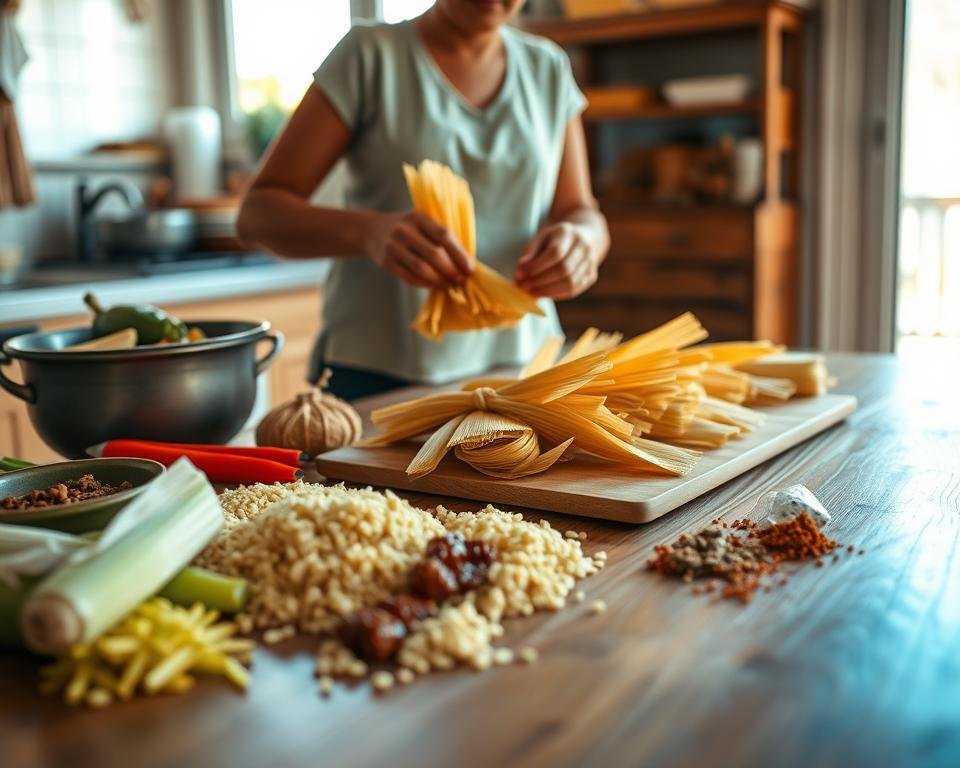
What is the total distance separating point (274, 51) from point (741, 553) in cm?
376

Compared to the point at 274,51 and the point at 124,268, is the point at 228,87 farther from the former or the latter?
the point at 124,268

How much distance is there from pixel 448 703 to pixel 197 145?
368cm

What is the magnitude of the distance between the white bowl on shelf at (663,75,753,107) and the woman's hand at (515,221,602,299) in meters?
1.98

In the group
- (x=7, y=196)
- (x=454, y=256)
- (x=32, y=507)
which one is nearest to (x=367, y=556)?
(x=32, y=507)

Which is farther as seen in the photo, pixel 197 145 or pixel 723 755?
pixel 197 145

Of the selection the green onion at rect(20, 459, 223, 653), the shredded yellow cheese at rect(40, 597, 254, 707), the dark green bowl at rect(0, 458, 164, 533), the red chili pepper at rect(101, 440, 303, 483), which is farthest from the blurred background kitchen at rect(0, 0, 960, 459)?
the shredded yellow cheese at rect(40, 597, 254, 707)

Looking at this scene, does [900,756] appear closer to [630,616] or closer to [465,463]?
[630,616]

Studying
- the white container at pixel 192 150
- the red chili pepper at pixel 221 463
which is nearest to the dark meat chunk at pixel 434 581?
the red chili pepper at pixel 221 463

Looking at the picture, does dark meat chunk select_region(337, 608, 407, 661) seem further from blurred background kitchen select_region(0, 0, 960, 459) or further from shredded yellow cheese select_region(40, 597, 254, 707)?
blurred background kitchen select_region(0, 0, 960, 459)

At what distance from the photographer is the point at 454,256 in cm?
159

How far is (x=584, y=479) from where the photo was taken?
1.21m

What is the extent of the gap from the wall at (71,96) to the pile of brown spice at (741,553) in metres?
3.25

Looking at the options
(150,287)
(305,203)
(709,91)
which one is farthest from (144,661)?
(709,91)

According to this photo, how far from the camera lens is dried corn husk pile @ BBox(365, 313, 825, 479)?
123 cm
